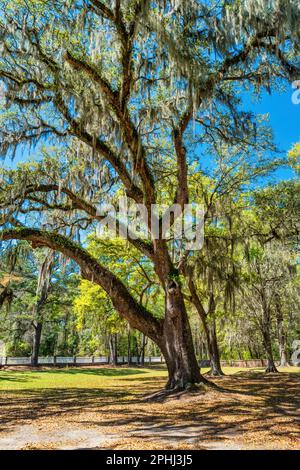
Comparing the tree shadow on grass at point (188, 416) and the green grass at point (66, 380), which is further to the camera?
the green grass at point (66, 380)

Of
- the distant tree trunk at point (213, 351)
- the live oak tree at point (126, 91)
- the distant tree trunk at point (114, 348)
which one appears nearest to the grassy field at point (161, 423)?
the live oak tree at point (126, 91)

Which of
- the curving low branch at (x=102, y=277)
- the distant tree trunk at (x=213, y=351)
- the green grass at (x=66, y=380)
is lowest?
the green grass at (x=66, y=380)

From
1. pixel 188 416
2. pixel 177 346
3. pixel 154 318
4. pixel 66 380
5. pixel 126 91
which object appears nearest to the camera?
pixel 188 416

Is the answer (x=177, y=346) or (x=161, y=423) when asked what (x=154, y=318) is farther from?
(x=161, y=423)

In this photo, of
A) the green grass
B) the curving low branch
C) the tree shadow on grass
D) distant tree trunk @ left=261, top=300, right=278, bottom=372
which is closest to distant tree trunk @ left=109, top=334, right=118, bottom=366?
the green grass

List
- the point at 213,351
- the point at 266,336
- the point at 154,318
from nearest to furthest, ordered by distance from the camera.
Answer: the point at 154,318, the point at 213,351, the point at 266,336

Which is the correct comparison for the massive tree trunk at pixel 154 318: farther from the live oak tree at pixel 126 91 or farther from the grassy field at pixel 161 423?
the grassy field at pixel 161 423

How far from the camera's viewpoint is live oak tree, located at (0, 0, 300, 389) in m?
6.66

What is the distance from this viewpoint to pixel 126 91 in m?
7.68

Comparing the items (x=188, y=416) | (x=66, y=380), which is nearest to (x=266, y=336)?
(x=66, y=380)

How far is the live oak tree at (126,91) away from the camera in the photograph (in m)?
6.66
